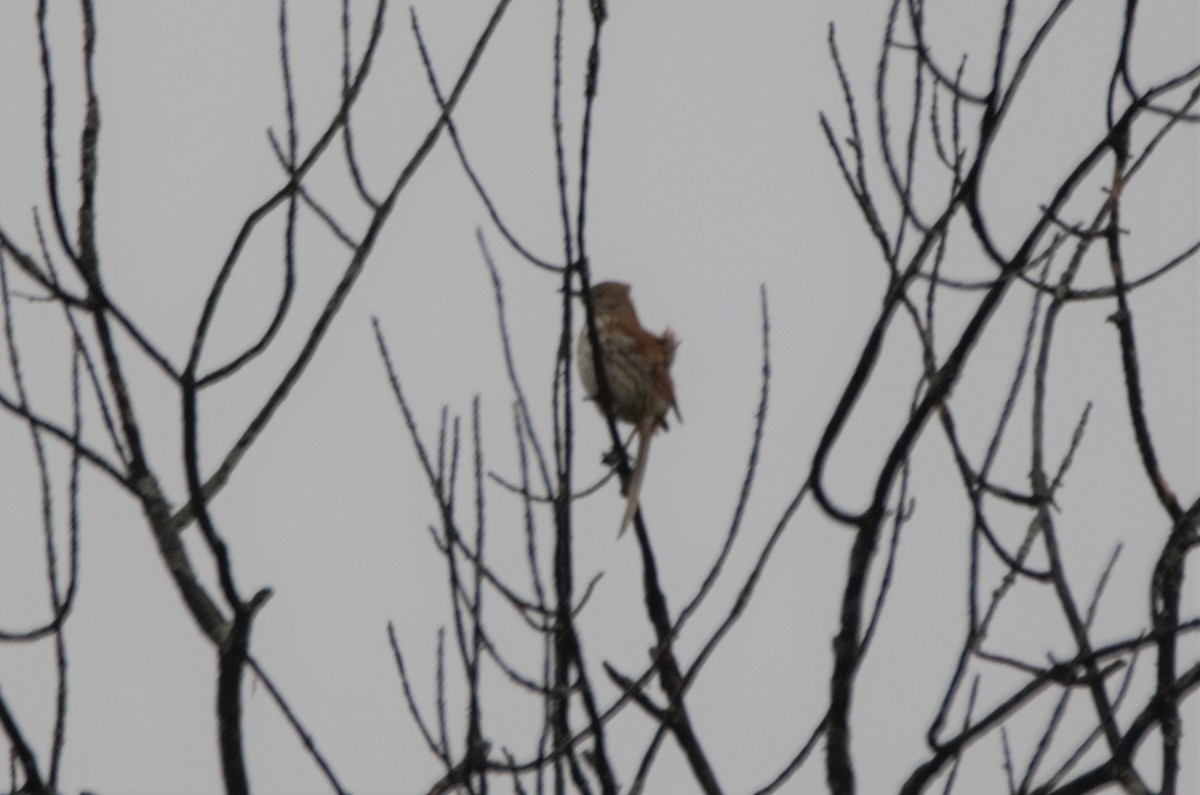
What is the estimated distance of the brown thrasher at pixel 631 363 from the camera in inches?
293

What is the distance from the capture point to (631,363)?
7.79m

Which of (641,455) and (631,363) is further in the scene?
(631,363)

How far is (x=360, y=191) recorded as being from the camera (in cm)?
320

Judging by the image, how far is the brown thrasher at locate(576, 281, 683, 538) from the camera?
7.45 meters

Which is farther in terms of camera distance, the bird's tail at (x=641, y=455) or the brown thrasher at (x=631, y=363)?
the brown thrasher at (x=631, y=363)

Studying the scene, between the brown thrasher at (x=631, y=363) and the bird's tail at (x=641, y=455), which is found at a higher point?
the brown thrasher at (x=631, y=363)

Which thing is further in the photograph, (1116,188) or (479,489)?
(1116,188)

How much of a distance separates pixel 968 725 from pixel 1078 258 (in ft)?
3.24

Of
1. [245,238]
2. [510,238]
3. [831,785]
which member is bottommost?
[831,785]

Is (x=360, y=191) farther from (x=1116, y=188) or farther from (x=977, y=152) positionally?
(x=1116, y=188)

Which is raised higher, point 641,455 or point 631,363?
point 631,363

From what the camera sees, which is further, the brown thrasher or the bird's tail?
the brown thrasher

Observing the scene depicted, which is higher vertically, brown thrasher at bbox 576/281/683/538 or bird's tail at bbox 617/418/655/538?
brown thrasher at bbox 576/281/683/538

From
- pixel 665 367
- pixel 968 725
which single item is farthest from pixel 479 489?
pixel 665 367
